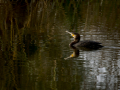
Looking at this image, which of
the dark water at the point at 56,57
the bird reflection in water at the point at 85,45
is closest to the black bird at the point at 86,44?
the bird reflection in water at the point at 85,45

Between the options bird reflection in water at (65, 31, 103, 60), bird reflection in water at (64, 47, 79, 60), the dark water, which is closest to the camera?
the dark water

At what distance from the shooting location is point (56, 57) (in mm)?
6988

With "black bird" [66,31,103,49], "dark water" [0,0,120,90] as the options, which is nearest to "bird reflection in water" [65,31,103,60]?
"black bird" [66,31,103,49]

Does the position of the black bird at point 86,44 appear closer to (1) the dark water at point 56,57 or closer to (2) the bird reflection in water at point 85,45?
(2) the bird reflection in water at point 85,45

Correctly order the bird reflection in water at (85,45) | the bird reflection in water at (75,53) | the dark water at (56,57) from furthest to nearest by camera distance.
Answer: the bird reflection in water at (85,45) < the bird reflection in water at (75,53) < the dark water at (56,57)

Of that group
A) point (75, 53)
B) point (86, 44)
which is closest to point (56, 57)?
point (75, 53)

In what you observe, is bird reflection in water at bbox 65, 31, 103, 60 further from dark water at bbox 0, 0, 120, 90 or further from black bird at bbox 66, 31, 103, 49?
dark water at bbox 0, 0, 120, 90

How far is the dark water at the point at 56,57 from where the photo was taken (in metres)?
5.16

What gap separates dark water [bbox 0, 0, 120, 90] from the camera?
5.16 m

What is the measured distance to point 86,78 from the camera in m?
5.34

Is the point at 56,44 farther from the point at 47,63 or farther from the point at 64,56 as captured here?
the point at 47,63

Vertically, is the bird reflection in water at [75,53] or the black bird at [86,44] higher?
the black bird at [86,44]

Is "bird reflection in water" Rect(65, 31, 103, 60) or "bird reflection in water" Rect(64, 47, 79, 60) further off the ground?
"bird reflection in water" Rect(65, 31, 103, 60)

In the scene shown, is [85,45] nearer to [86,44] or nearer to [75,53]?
[86,44]
